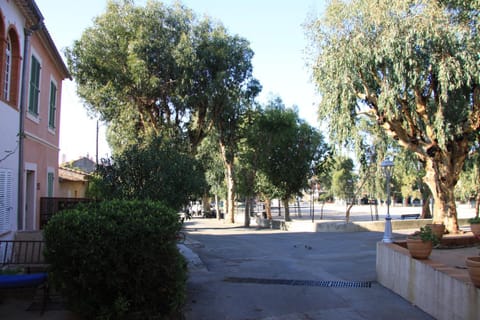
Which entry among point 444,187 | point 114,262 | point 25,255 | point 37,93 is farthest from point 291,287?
point 444,187

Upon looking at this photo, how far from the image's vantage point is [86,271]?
18.0 ft

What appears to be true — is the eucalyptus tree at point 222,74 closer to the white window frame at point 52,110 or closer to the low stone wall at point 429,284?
the white window frame at point 52,110

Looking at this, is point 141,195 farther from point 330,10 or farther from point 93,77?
point 93,77

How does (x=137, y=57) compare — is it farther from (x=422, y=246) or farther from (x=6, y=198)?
(x=422, y=246)

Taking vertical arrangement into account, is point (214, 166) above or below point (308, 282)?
above

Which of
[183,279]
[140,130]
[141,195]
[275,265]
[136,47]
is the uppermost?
[136,47]

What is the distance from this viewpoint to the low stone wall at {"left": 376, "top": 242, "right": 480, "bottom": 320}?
5703 mm

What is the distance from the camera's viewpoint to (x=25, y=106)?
10.5 meters

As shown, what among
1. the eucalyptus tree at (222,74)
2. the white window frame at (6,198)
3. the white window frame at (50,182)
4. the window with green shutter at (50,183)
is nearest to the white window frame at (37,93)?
the white window frame at (6,198)

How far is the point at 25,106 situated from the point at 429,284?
9242mm

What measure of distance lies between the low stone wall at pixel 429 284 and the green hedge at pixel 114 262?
12.2ft

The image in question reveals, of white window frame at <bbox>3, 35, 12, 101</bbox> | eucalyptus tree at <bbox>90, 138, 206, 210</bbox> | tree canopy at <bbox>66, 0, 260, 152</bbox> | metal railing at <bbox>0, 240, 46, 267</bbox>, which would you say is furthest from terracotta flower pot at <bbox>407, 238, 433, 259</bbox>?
tree canopy at <bbox>66, 0, 260, 152</bbox>

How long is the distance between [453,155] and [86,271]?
15326mm

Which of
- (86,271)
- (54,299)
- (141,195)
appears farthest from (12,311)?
(141,195)
